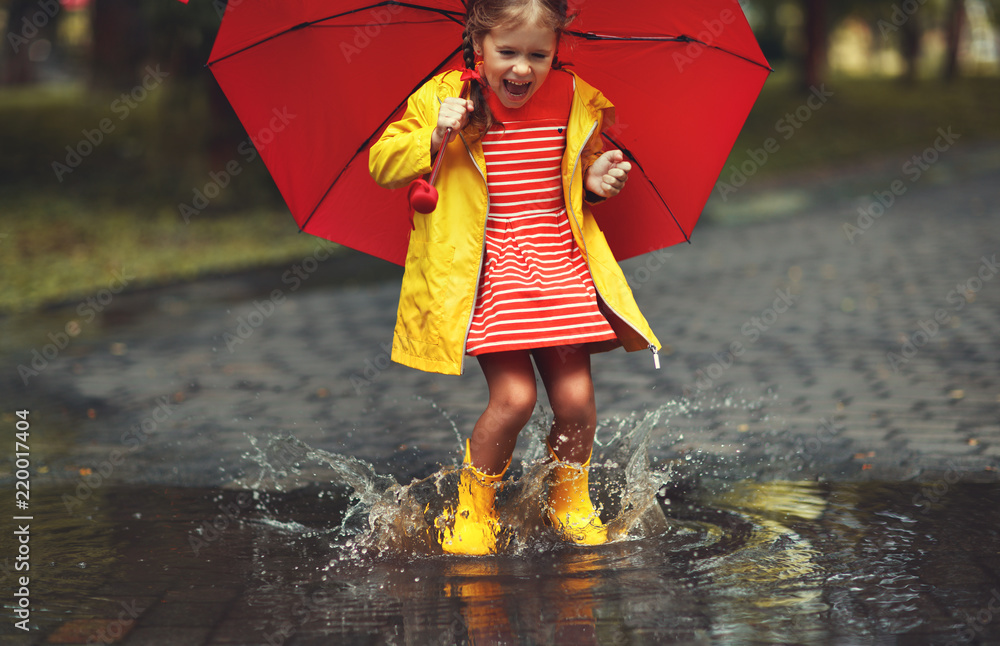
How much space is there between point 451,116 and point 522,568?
51.5 inches

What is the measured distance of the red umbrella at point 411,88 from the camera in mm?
3455

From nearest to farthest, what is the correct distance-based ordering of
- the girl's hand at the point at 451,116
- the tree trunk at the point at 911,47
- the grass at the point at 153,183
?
the girl's hand at the point at 451,116
the grass at the point at 153,183
the tree trunk at the point at 911,47

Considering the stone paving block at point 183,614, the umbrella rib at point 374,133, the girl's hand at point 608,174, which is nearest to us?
the stone paving block at point 183,614

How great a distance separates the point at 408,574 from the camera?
3.30 metres

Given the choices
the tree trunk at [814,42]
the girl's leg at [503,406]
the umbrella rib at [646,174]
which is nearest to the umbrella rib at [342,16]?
the umbrella rib at [646,174]

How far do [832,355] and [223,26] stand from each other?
4.15 m

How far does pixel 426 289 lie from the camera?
10.8ft

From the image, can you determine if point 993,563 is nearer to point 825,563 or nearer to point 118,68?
point 825,563

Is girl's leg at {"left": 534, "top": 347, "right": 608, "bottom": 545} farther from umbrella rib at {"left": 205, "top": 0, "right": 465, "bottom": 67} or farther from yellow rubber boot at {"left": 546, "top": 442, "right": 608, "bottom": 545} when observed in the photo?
umbrella rib at {"left": 205, "top": 0, "right": 465, "bottom": 67}

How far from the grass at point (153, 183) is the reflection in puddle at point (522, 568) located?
6263 millimetres

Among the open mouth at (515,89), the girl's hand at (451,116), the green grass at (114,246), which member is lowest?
the girl's hand at (451,116)

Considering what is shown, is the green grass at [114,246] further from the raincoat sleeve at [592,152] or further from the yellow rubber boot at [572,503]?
the raincoat sleeve at [592,152]

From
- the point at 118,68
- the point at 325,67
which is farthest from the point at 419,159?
the point at 118,68

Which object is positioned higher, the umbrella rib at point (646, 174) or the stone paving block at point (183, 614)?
the umbrella rib at point (646, 174)
